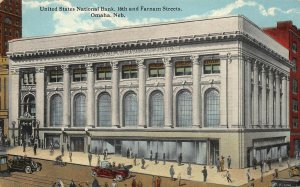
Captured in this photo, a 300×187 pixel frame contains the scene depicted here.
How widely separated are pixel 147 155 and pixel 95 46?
37.1 ft

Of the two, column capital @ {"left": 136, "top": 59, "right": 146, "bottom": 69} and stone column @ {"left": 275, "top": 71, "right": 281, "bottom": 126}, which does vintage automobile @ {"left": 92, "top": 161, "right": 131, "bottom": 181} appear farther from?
stone column @ {"left": 275, "top": 71, "right": 281, "bottom": 126}

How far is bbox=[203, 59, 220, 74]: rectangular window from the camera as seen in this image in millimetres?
44312

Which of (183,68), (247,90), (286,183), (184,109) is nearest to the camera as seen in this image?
(286,183)

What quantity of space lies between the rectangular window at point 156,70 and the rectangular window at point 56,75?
8.71 meters

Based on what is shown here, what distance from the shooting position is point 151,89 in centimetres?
4697

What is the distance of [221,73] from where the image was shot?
4362 centimetres

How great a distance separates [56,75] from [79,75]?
2290 millimetres

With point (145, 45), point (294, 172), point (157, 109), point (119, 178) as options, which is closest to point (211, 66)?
point (145, 45)

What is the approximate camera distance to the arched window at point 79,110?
153 feet

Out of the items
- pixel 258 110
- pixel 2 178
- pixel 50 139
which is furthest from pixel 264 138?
pixel 2 178

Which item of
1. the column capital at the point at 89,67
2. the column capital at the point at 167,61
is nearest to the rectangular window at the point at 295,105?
the column capital at the point at 167,61

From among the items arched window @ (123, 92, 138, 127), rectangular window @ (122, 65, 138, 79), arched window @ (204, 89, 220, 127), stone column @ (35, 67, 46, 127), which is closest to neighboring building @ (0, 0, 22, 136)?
stone column @ (35, 67, 46, 127)

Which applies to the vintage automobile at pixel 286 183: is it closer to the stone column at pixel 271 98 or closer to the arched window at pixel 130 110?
the arched window at pixel 130 110

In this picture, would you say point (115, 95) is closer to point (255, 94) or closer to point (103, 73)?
point (103, 73)
